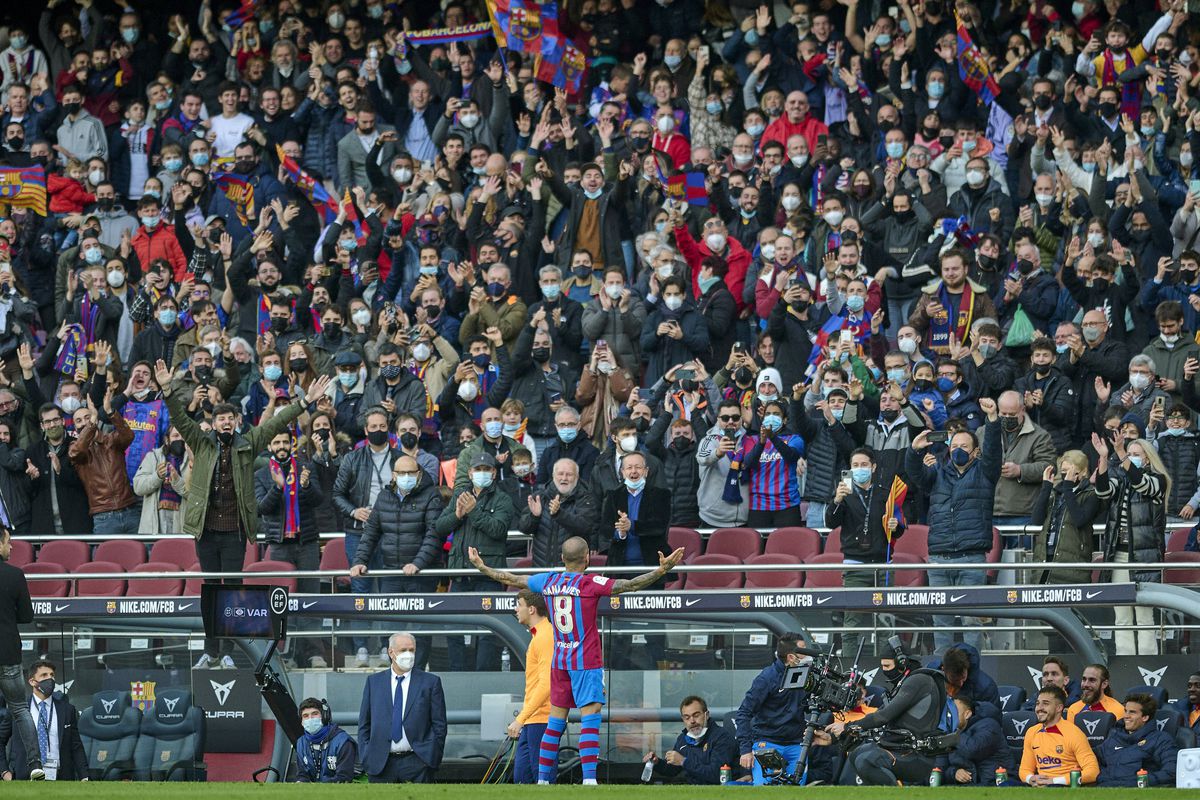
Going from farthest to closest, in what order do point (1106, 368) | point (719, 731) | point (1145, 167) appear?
point (1145, 167), point (1106, 368), point (719, 731)

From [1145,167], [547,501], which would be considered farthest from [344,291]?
[1145,167]

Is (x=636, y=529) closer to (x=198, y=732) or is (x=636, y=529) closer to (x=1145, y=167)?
(x=198, y=732)

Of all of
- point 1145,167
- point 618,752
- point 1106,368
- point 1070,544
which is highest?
point 1145,167

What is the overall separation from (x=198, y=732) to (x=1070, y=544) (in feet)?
22.0

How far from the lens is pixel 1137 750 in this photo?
527 inches

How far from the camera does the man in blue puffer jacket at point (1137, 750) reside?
Answer: 43.6 ft

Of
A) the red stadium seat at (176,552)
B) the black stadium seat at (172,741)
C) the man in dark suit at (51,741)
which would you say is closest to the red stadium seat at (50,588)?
the red stadium seat at (176,552)

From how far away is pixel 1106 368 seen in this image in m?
16.6

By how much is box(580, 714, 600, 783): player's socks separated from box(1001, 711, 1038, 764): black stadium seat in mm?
3080

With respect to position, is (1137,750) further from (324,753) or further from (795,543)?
(324,753)

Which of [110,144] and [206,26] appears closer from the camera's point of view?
[110,144]

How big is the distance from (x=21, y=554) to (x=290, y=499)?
3.02 m

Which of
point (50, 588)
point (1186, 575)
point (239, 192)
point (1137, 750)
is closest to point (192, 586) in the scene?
point (50, 588)

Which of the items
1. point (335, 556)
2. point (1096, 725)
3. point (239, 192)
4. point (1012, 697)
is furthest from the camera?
point (239, 192)
